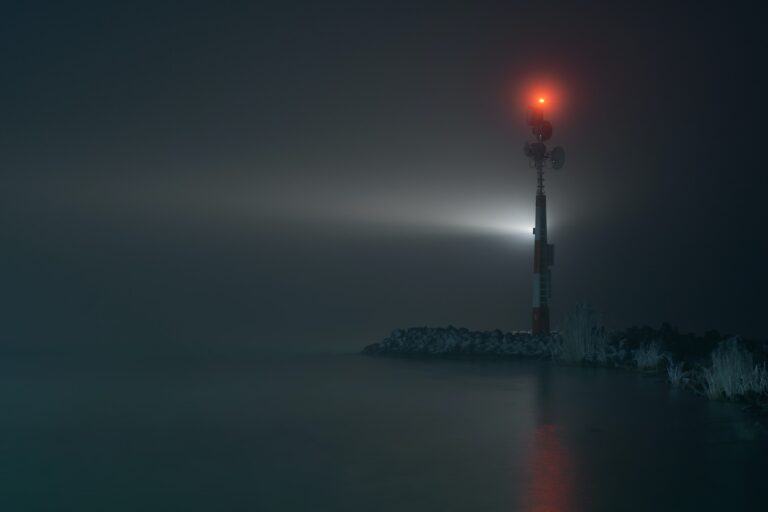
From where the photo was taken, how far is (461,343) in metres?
36.6

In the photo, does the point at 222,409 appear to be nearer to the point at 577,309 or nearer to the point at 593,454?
the point at 593,454

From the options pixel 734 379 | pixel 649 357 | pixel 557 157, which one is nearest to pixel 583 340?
pixel 649 357

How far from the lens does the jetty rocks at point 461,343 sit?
34.4 meters

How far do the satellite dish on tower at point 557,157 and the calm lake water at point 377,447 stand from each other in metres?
14.9

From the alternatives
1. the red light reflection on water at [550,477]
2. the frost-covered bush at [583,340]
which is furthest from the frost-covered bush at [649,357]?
the red light reflection on water at [550,477]

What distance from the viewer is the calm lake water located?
33.9 ft

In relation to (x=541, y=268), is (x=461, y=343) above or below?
below

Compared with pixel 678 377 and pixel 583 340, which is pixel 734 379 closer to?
pixel 678 377

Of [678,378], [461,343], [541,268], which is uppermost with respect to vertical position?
[541,268]

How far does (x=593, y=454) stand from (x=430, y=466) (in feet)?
8.75

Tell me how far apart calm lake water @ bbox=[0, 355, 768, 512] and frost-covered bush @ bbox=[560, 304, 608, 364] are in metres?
5.53

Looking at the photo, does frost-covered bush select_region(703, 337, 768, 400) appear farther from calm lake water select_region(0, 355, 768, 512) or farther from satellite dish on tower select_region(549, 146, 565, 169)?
satellite dish on tower select_region(549, 146, 565, 169)

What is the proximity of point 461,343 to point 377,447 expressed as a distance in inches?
900

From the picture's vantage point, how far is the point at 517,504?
10.2m
